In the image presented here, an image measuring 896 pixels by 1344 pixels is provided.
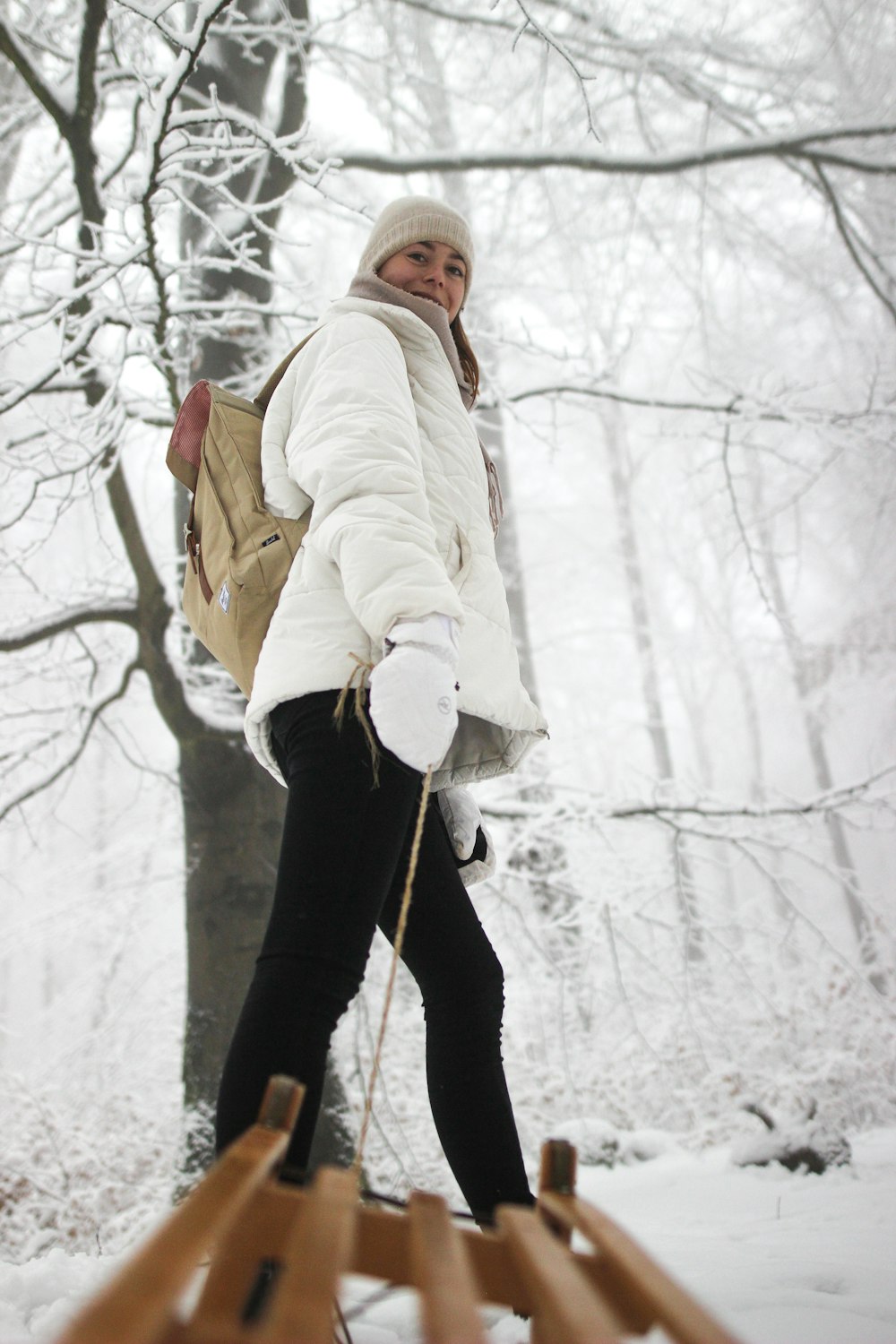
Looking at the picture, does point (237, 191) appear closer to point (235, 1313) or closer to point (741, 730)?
point (235, 1313)

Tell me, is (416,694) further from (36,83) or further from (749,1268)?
(36,83)

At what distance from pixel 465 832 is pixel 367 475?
64cm

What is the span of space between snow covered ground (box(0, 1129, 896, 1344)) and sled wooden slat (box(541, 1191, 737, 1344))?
0.33 metres

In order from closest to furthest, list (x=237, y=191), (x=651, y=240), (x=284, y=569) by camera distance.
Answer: (x=284, y=569) → (x=237, y=191) → (x=651, y=240)

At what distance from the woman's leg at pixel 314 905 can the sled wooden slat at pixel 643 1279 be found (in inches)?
13.9

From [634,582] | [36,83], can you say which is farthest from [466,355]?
[634,582]

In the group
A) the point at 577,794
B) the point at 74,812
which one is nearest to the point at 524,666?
the point at 577,794

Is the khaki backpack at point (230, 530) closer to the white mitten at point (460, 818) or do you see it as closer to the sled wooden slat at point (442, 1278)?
the white mitten at point (460, 818)

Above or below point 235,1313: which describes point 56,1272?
below

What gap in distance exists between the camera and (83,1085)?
4.78 metres

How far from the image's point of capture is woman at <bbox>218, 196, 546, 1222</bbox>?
1039 millimetres

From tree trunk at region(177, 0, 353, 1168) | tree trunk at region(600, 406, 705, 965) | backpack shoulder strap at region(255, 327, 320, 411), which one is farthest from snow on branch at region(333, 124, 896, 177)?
tree trunk at region(600, 406, 705, 965)

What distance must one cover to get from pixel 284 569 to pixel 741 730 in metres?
19.5

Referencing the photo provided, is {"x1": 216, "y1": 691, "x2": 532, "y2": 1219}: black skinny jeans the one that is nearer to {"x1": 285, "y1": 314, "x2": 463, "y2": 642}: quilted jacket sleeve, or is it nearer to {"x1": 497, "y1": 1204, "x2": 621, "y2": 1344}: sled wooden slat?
{"x1": 285, "y1": 314, "x2": 463, "y2": 642}: quilted jacket sleeve
